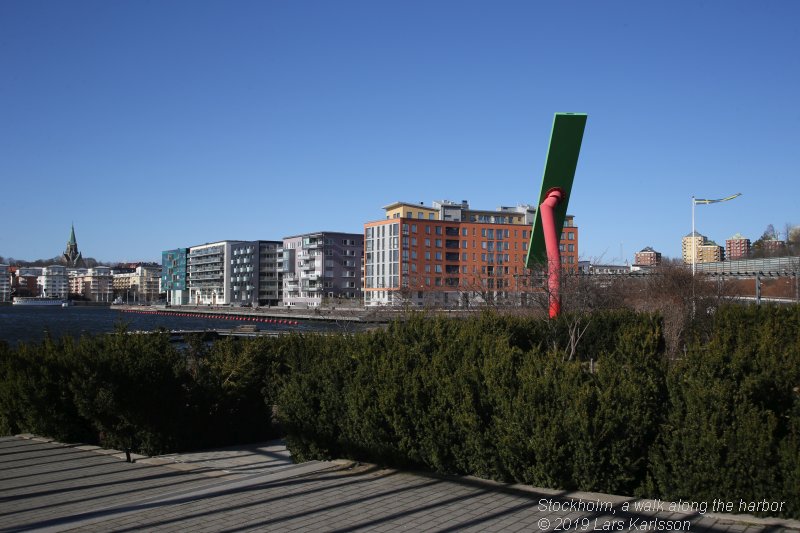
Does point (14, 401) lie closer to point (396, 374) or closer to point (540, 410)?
point (396, 374)

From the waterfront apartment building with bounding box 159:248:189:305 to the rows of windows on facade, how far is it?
10.5 meters

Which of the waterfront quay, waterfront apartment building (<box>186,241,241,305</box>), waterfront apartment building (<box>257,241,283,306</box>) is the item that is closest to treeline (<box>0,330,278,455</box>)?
the waterfront quay

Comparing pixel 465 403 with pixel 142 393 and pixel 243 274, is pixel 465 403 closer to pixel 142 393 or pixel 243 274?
pixel 142 393

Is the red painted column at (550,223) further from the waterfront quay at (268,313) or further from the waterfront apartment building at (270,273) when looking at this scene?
the waterfront apartment building at (270,273)

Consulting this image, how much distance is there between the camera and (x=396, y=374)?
8773 mm

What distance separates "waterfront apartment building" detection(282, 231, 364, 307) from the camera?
114375 millimetres

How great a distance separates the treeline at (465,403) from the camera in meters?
6.61

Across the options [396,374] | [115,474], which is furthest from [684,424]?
[115,474]

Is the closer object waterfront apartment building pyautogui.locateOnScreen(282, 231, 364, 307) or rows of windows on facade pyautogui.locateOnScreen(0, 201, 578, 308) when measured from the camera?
rows of windows on facade pyautogui.locateOnScreen(0, 201, 578, 308)

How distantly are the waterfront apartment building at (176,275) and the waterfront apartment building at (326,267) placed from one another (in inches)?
1870

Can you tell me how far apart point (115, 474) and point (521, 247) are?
264ft

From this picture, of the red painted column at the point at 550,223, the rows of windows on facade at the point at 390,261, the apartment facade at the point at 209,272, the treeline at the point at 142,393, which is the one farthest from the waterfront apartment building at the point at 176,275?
the treeline at the point at 142,393

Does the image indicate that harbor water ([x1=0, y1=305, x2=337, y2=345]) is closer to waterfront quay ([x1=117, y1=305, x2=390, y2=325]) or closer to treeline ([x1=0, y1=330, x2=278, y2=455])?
treeline ([x1=0, y1=330, x2=278, y2=455])

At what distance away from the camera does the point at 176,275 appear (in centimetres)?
16112
